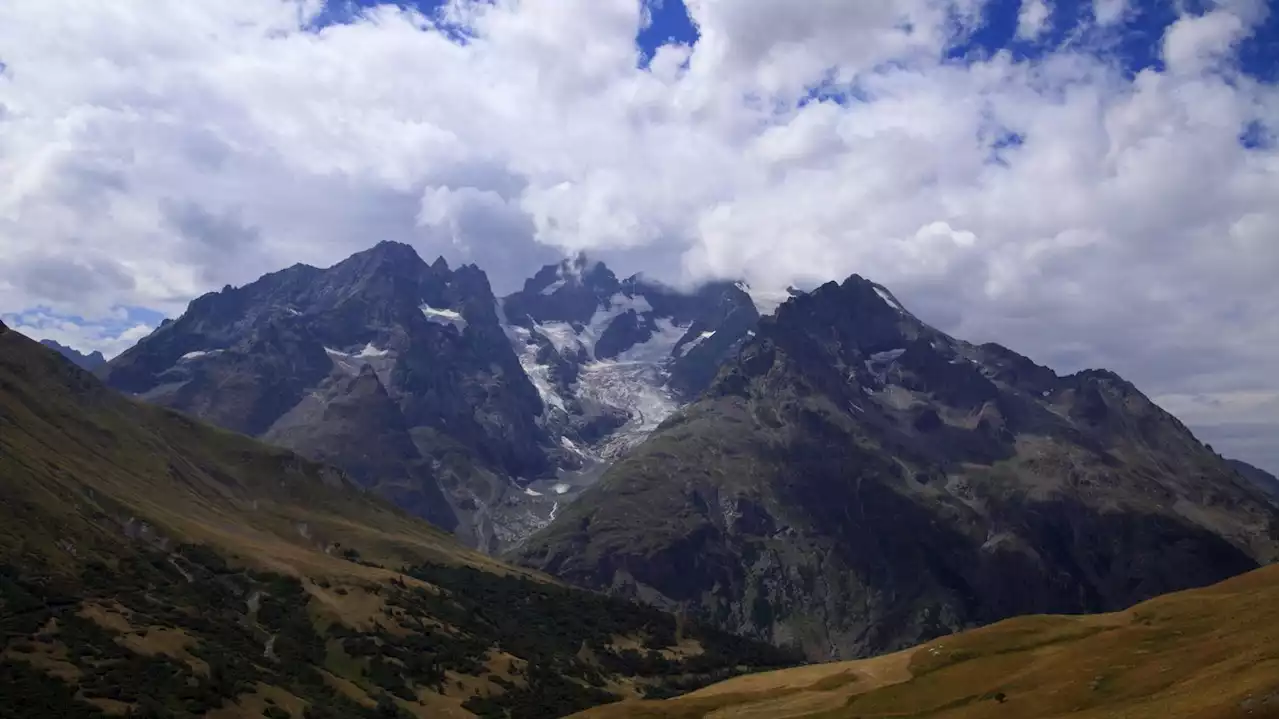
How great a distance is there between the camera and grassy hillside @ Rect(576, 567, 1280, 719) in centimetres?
6481

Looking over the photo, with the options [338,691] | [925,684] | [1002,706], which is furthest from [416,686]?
[1002,706]

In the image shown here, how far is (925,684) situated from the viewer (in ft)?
310

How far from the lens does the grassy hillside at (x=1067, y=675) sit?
6481 centimetres

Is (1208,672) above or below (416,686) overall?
above

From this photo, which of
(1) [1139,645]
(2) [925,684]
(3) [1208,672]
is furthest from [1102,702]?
(2) [925,684]

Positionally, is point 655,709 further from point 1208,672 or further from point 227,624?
point 227,624

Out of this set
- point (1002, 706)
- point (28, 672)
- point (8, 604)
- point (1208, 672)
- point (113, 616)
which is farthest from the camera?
point (113, 616)

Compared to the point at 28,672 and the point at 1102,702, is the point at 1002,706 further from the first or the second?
the point at 28,672

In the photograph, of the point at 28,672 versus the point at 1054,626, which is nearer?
the point at 1054,626

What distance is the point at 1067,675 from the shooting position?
264 feet

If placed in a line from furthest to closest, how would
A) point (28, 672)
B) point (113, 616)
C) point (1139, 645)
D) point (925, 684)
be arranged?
point (113, 616) → point (28, 672) → point (925, 684) → point (1139, 645)

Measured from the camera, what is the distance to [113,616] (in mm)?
166750

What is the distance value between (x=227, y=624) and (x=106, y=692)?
62.1m

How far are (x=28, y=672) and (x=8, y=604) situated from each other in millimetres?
27235
